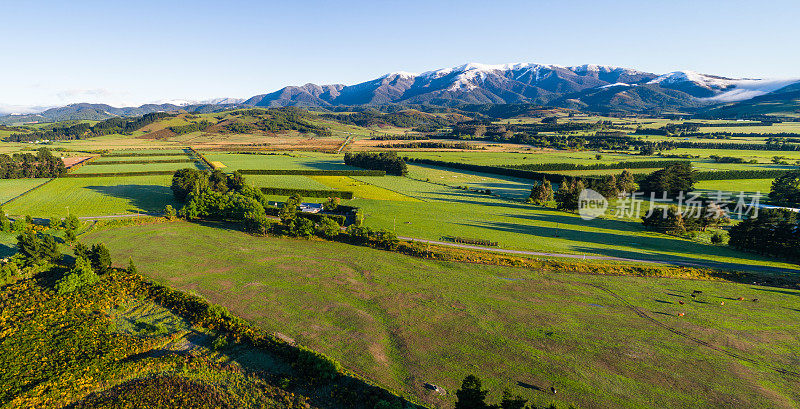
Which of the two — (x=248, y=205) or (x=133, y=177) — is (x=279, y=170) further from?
(x=248, y=205)

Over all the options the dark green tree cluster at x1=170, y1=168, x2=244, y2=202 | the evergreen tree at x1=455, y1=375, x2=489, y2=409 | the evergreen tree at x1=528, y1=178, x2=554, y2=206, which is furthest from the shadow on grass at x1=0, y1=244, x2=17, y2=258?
the evergreen tree at x1=528, y1=178, x2=554, y2=206

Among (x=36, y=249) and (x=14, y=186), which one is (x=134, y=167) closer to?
(x=14, y=186)

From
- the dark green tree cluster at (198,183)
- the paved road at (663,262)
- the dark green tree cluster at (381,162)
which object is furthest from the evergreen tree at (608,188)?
the dark green tree cluster at (198,183)

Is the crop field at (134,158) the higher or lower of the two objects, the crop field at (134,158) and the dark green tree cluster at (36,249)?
the higher

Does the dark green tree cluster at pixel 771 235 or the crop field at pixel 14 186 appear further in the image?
the crop field at pixel 14 186

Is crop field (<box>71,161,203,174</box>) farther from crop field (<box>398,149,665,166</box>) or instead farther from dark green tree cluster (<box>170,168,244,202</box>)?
crop field (<box>398,149,665,166</box>)

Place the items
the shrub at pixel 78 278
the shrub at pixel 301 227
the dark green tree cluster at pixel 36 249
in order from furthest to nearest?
the shrub at pixel 301 227
the dark green tree cluster at pixel 36 249
the shrub at pixel 78 278

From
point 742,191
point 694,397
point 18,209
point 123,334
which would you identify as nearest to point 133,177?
point 18,209

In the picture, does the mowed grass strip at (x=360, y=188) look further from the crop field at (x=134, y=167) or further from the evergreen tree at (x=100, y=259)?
the crop field at (x=134, y=167)
